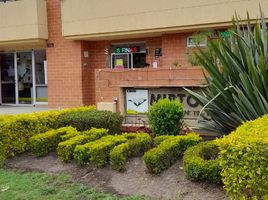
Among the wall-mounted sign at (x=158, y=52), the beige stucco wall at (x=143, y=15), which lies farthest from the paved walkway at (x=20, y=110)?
the wall-mounted sign at (x=158, y=52)

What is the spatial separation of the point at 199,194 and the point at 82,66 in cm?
1291

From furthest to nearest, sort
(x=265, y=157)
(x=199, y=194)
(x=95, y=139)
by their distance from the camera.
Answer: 1. (x=95, y=139)
2. (x=199, y=194)
3. (x=265, y=157)

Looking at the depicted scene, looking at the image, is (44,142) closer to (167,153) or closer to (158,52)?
(167,153)

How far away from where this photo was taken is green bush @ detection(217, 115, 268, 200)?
12.6ft

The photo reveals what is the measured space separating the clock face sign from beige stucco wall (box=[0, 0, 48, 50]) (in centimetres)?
986

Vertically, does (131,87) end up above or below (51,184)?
above

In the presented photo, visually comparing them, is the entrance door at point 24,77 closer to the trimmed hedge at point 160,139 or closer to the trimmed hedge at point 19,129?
the trimmed hedge at point 19,129

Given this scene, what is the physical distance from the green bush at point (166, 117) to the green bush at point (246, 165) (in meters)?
3.14

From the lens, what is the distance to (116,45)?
1753cm

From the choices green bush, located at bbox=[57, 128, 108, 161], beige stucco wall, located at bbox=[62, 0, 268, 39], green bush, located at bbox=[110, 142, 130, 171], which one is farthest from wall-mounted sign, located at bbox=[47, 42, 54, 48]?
green bush, located at bbox=[110, 142, 130, 171]

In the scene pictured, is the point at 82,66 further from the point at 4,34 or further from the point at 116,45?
the point at 4,34

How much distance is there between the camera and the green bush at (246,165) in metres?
3.83

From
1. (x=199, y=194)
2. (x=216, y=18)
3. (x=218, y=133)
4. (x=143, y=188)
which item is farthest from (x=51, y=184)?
(x=216, y=18)

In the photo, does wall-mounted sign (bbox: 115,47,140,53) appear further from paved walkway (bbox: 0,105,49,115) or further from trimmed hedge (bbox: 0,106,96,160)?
trimmed hedge (bbox: 0,106,96,160)
